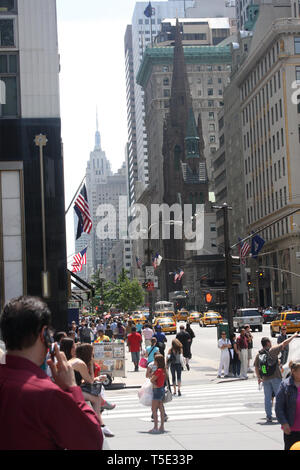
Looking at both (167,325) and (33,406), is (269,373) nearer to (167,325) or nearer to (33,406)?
(33,406)

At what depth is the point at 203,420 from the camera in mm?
15250

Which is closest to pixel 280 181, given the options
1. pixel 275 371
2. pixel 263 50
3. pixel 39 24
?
pixel 263 50

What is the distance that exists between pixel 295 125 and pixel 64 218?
63.8 metres

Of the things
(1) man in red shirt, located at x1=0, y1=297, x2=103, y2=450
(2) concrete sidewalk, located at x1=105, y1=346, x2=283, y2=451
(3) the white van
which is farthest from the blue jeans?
(3) the white van

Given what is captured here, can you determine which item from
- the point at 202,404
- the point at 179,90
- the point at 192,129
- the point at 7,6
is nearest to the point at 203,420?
the point at 202,404

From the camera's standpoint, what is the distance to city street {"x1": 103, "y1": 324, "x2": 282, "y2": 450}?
40.1 feet

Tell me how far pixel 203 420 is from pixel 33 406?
1230 cm

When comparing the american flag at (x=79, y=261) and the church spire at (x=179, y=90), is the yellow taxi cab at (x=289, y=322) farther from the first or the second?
the church spire at (x=179, y=90)

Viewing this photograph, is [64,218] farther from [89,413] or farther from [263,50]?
[263,50]

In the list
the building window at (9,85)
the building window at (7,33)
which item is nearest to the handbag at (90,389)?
the building window at (9,85)

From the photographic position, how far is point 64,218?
90.1 feet

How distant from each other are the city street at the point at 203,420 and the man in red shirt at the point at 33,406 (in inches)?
330

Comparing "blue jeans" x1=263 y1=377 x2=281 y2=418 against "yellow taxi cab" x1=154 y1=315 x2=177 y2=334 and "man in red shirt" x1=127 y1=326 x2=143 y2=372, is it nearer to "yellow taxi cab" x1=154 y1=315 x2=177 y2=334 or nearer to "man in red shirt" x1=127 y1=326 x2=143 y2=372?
A: "man in red shirt" x1=127 y1=326 x2=143 y2=372

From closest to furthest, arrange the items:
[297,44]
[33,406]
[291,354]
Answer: [33,406]
[291,354]
[297,44]
